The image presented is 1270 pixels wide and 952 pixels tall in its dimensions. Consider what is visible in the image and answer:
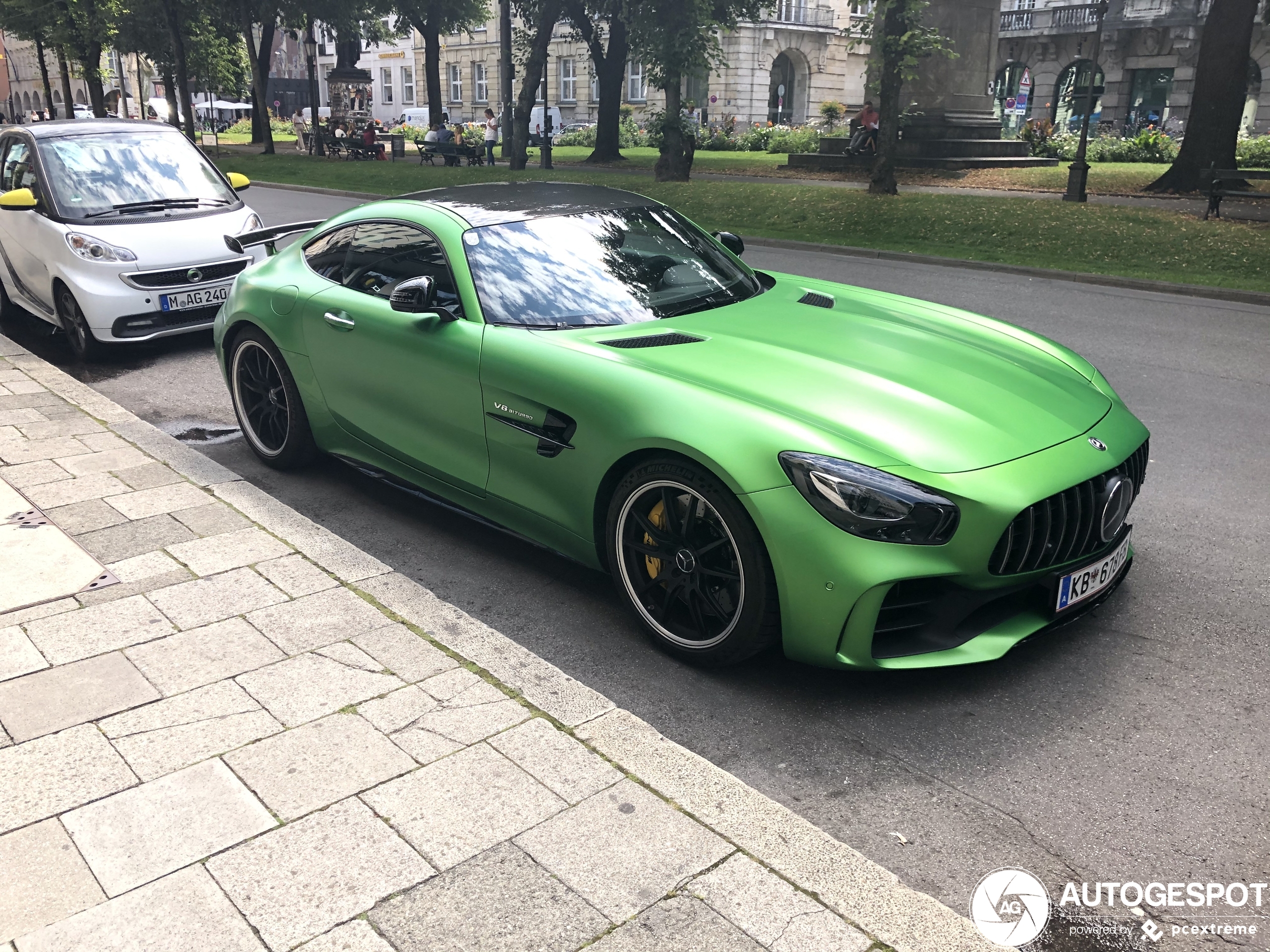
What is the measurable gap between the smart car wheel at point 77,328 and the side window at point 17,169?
1.09m

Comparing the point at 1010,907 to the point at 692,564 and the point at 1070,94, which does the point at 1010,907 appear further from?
the point at 1070,94

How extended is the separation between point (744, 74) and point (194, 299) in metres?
53.5

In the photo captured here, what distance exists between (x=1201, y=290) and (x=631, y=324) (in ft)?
35.8

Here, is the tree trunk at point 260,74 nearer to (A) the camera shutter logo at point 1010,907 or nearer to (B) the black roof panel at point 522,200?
(B) the black roof panel at point 522,200

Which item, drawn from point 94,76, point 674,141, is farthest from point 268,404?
point 94,76

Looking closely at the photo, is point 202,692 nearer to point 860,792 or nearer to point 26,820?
point 26,820

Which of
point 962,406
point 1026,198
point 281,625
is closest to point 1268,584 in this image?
point 962,406

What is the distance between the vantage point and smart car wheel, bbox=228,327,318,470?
17.9ft

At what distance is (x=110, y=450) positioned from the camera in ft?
19.1

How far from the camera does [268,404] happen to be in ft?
18.6

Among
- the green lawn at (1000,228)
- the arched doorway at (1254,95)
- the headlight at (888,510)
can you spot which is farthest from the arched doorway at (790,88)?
the headlight at (888,510)

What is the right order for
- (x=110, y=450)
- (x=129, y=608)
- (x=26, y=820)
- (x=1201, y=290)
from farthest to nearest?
(x=1201, y=290)
(x=110, y=450)
(x=129, y=608)
(x=26, y=820)

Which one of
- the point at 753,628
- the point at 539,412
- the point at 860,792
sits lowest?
the point at 860,792

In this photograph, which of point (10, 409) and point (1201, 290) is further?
point (1201, 290)
